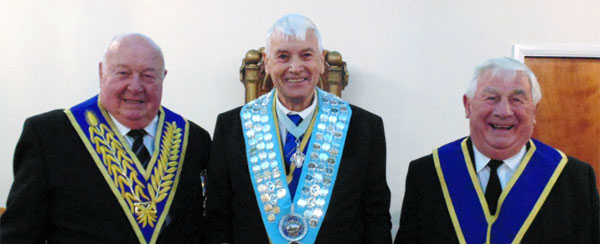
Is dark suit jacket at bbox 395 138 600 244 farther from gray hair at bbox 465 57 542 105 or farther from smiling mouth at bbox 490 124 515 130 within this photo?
gray hair at bbox 465 57 542 105

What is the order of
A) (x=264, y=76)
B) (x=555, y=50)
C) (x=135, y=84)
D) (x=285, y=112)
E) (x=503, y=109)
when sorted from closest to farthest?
1. (x=503, y=109)
2. (x=135, y=84)
3. (x=285, y=112)
4. (x=264, y=76)
5. (x=555, y=50)

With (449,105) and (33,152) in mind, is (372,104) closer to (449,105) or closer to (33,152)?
(449,105)

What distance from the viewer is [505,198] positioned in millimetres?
1980

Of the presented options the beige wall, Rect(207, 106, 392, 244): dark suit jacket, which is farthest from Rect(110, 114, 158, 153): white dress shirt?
the beige wall

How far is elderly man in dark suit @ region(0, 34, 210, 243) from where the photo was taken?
1.95m

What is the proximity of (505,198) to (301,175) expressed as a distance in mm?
775

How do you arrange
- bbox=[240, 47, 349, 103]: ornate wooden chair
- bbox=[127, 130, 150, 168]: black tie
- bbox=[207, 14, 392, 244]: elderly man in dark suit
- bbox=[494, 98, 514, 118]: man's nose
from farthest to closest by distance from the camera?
1. bbox=[240, 47, 349, 103]: ornate wooden chair
2. bbox=[127, 130, 150, 168]: black tie
3. bbox=[207, 14, 392, 244]: elderly man in dark suit
4. bbox=[494, 98, 514, 118]: man's nose

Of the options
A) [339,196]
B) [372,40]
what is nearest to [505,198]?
[339,196]

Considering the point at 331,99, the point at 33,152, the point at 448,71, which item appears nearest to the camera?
the point at 33,152

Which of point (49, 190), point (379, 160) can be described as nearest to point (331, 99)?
point (379, 160)

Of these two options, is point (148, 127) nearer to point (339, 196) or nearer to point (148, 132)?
point (148, 132)

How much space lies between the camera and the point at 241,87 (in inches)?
155

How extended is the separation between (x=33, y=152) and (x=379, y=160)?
4.32 ft

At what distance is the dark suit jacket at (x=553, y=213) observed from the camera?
194cm
